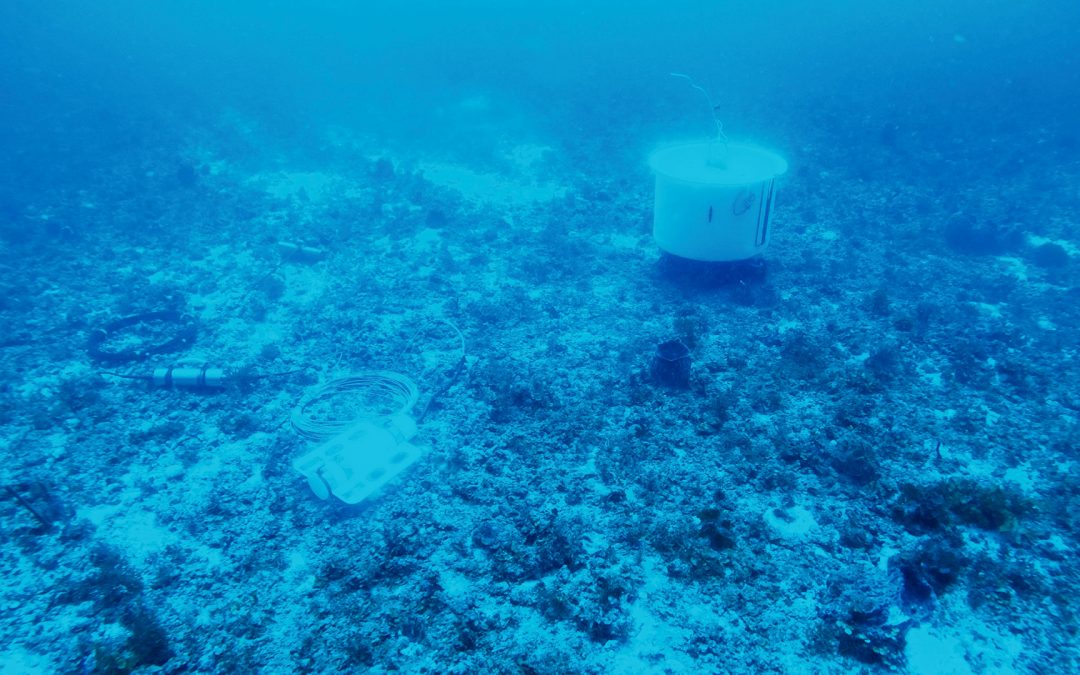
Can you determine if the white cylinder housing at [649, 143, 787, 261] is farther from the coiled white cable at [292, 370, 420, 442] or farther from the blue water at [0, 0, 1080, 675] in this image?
the coiled white cable at [292, 370, 420, 442]

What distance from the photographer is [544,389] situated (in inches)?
241

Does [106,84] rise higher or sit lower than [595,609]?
higher

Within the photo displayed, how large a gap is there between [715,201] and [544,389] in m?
3.22

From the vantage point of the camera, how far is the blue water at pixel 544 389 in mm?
3994

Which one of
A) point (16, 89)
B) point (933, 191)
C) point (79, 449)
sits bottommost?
point (79, 449)

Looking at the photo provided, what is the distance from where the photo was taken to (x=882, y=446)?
5156 mm

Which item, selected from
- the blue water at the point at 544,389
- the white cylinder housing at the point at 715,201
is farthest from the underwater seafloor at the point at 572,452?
the white cylinder housing at the point at 715,201

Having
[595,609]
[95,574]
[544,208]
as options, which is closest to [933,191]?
[544,208]

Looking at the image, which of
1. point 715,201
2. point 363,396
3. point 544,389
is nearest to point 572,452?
point 544,389

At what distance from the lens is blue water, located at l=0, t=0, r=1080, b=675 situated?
3994 millimetres

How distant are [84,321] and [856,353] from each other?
993cm

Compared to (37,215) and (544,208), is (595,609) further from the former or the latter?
(37,215)

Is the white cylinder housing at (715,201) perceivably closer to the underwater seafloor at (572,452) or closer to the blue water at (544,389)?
the blue water at (544,389)

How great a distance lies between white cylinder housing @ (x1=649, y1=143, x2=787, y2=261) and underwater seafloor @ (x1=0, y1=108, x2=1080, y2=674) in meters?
0.65
